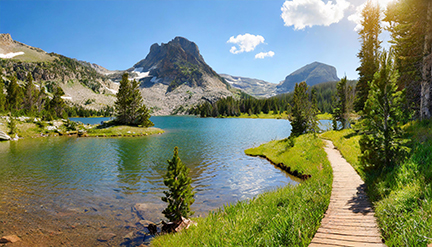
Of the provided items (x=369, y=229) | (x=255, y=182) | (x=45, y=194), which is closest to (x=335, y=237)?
(x=369, y=229)

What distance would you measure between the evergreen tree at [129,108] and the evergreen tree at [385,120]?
203ft

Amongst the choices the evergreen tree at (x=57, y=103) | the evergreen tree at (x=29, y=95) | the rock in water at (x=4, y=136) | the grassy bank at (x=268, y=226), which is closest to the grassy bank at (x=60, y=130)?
the rock in water at (x=4, y=136)

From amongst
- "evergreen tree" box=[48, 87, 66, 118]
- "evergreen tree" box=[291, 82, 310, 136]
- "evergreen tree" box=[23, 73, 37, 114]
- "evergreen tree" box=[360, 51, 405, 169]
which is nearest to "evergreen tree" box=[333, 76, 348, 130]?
"evergreen tree" box=[291, 82, 310, 136]

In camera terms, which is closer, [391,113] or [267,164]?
[391,113]

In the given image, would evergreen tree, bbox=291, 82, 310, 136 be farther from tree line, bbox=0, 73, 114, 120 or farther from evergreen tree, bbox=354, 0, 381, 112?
tree line, bbox=0, 73, 114, 120

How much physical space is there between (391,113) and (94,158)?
31.0 m

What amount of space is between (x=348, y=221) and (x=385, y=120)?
6.40 metres

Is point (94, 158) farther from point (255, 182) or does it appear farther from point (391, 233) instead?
point (391, 233)

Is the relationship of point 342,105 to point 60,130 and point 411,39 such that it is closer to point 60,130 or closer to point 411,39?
point 411,39

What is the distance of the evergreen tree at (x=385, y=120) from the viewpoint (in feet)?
33.8

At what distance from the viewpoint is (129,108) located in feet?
212

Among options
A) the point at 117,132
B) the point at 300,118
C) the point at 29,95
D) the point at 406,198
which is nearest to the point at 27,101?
the point at 29,95

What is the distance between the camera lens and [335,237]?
641 centimetres

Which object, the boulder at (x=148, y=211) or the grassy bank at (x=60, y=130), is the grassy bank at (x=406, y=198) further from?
the grassy bank at (x=60, y=130)
